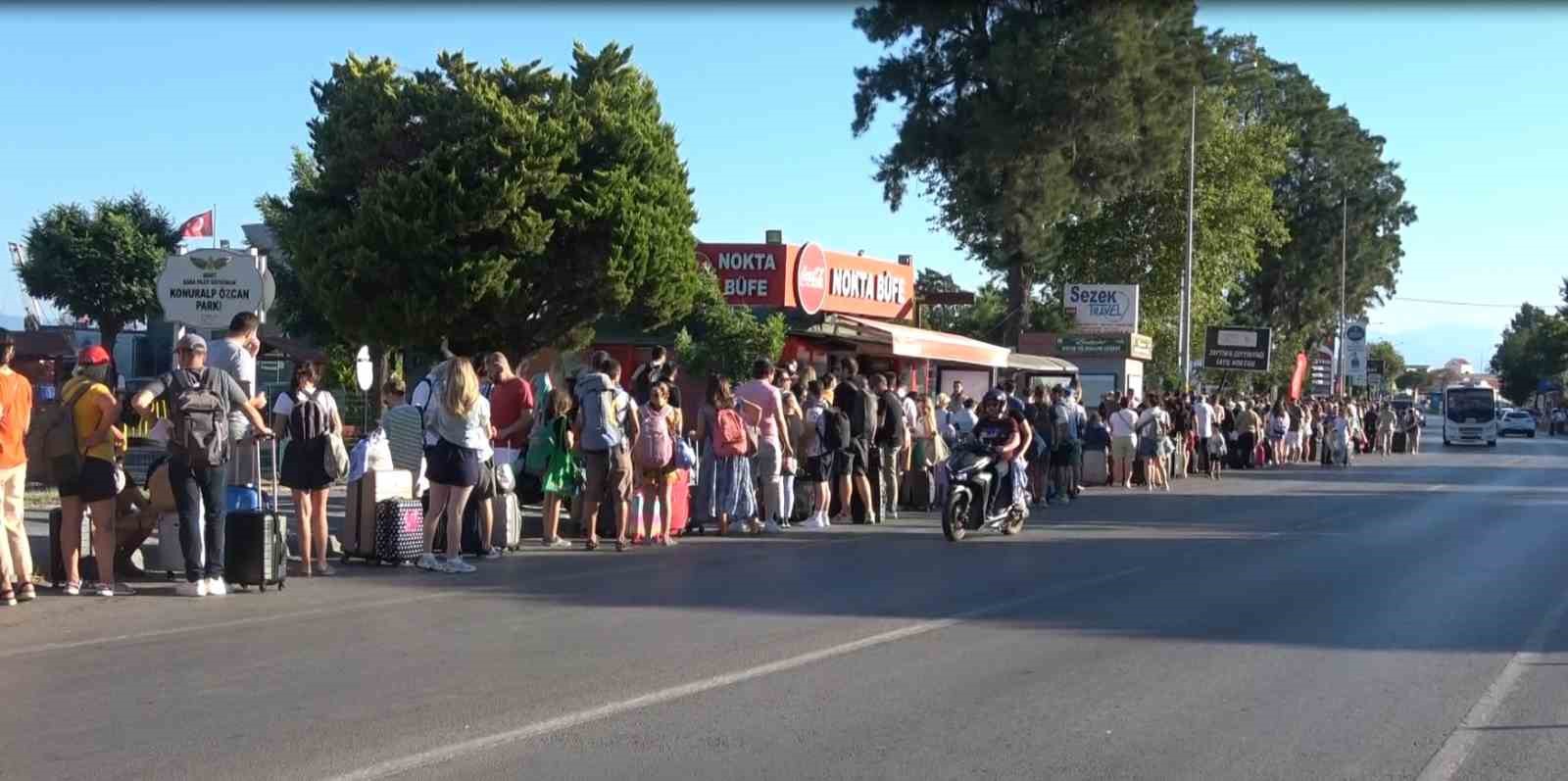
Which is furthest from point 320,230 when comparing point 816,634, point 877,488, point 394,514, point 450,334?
point 816,634

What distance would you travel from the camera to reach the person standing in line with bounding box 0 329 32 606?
35.3 ft

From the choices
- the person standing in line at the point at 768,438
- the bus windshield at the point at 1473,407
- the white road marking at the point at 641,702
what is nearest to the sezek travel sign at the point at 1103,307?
the bus windshield at the point at 1473,407

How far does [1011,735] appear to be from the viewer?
7.38 m

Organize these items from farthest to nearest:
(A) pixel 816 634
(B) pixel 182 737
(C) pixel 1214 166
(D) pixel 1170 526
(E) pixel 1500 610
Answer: (C) pixel 1214 166, (D) pixel 1170 526, (E) pixel 1500 610, (A) pixel 816 634, (B) pixel 182 737

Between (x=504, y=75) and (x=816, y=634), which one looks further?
(x=504, y=75)

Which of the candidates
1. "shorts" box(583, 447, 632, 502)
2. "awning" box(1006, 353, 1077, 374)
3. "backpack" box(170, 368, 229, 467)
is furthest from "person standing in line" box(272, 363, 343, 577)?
"awning" box(1006, 353, 1077, 374)

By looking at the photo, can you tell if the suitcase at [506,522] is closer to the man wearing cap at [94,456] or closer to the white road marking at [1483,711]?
the man wearing cap at [94,456]

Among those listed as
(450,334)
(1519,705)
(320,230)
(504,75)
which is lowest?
(1519,705)

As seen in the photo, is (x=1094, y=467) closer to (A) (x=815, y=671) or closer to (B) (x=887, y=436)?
(B) (x=887, y=436)

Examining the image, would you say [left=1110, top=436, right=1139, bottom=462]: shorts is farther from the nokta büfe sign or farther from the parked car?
the parked car

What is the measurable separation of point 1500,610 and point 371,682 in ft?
27.1

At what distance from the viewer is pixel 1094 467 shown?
29.7m

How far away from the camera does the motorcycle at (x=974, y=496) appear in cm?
1700

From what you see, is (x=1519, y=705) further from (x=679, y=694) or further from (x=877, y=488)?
(x=877, y=488)
